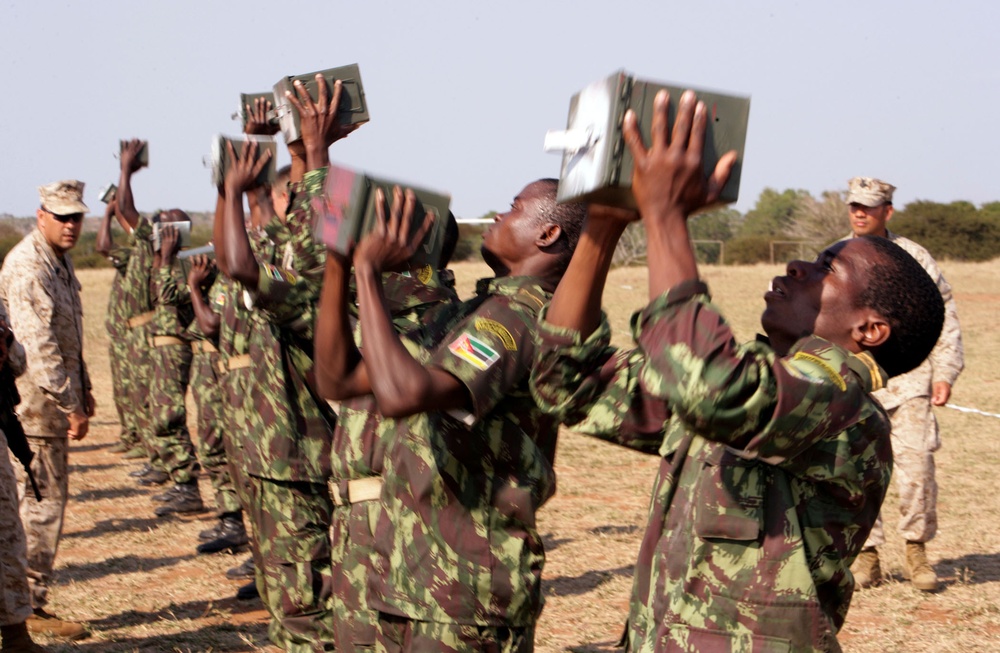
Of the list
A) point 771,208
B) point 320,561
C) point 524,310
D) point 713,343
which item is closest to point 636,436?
point 524,310

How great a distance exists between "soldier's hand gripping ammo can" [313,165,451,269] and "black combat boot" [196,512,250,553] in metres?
5.52

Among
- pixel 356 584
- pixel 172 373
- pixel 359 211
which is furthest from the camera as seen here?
pixel 172 373

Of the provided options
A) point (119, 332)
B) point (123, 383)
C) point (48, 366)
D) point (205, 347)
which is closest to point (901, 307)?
point (48, 366)

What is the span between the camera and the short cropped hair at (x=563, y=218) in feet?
11.1

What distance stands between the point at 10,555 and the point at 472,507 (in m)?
2.87

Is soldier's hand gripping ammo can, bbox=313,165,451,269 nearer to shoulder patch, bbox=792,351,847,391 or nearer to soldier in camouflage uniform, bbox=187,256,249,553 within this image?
shoulder patch, bbox=792,351,847,391

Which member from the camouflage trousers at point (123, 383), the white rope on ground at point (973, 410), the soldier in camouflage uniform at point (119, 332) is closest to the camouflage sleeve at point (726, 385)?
the soldier in camouflage uniform at point (119, 332)

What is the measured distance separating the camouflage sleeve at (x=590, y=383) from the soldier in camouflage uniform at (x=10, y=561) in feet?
10.6

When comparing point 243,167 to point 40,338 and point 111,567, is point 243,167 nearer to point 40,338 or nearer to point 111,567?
point 40,338

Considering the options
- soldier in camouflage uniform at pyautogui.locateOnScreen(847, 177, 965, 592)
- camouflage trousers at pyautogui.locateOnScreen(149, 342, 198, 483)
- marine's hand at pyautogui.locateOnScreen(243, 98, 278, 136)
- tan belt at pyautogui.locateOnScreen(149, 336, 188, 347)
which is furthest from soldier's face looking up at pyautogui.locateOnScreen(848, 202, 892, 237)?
tan belt at pyautogui.locateOnScreen(149, 336, 188, 347)

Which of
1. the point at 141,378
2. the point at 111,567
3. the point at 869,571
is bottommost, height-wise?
the point at 111,567

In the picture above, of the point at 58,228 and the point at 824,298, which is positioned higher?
the point at 824,298

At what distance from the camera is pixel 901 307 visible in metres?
2.57

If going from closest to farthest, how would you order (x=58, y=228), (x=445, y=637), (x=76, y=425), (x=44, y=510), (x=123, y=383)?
(x=445, y=637) < (x=44, y=510) < (x=76, y=425) < (x=58, y=228) < (x=123, y=383)
